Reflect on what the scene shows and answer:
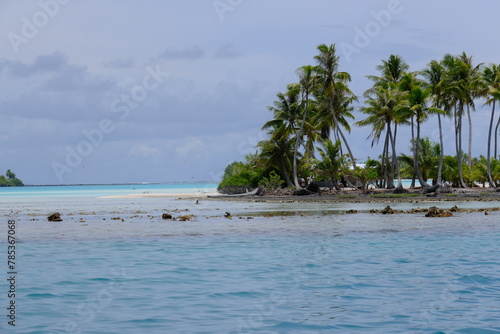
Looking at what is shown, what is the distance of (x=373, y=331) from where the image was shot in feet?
29.0

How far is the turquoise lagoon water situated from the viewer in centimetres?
953

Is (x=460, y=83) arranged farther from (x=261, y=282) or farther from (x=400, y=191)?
(x=261, y=282)

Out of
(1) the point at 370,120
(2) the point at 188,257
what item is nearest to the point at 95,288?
(2) the point at 188,257

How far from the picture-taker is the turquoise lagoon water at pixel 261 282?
31.3 ft

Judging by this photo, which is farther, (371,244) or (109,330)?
(371,244)

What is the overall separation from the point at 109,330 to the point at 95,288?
353cm

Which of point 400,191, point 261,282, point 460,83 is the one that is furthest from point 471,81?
point 261,282

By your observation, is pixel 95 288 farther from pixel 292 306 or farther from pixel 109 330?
pixel 292 306

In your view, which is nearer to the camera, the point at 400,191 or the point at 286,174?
the point at 400,191

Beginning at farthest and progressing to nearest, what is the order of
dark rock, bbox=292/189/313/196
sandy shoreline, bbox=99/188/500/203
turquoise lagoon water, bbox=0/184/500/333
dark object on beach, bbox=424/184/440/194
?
dark rock, bbox=292/189/313/196 → dark object on beach, bbox=424/184/440/194 → sandy shoreline, bbox=99/188/500/203 → turquoise lagoon water, bbox=0/184/500/333

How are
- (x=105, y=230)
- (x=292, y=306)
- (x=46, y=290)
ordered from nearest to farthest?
1. (x=292, y=306)
2. (x=46, y=290)
3. (x=105, y=230)

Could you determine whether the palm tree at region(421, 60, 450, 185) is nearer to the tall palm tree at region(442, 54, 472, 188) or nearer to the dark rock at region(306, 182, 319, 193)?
the tall palm tree at region(442, 54, 472, 188)

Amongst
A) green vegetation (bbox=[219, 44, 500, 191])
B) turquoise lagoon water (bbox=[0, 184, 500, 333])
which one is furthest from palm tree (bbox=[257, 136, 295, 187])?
turquoise lagoon water (bbox=[0, 184, 500, 333])

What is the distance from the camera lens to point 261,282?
42.9 ft
